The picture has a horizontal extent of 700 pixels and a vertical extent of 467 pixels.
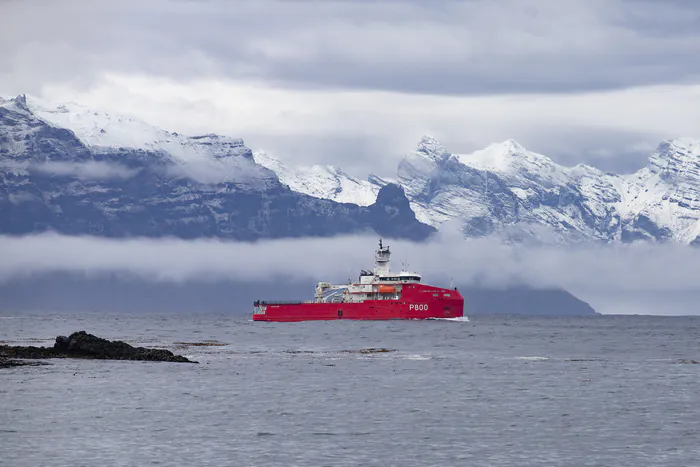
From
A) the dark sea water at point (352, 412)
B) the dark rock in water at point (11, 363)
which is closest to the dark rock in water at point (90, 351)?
the dark sea water at point (352, 412)

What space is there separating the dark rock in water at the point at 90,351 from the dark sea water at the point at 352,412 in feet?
15.9

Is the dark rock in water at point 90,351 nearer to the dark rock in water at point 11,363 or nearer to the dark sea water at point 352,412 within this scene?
the dark sea water at point 352,412

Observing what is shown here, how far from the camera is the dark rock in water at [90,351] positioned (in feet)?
383

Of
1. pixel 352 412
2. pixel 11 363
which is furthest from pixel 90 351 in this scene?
pixel 352 412

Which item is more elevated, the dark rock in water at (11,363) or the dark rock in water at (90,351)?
the dark rock in water at (90,351)

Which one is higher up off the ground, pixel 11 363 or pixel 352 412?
pixel 11 363

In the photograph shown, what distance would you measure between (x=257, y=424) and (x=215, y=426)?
8.18 feet

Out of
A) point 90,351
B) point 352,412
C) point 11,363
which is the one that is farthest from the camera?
point 90,351

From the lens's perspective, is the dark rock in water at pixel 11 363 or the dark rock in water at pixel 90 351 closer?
the dark rock in water at pixel 11 363

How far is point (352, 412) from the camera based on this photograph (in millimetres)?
78312

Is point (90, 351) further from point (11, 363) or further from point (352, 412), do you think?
point (352, 412)

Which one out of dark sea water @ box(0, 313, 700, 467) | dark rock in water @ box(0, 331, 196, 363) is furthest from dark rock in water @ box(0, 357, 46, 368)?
dark rock in water @ box(0, 331, 196, 363)

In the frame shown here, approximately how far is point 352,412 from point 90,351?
4614cm

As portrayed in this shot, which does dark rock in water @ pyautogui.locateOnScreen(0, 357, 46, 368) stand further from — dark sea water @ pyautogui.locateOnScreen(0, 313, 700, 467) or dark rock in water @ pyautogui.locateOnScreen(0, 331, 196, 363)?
dark rock in water @ pyautogui.locateOnScreen(0, 331, 196, 363)
